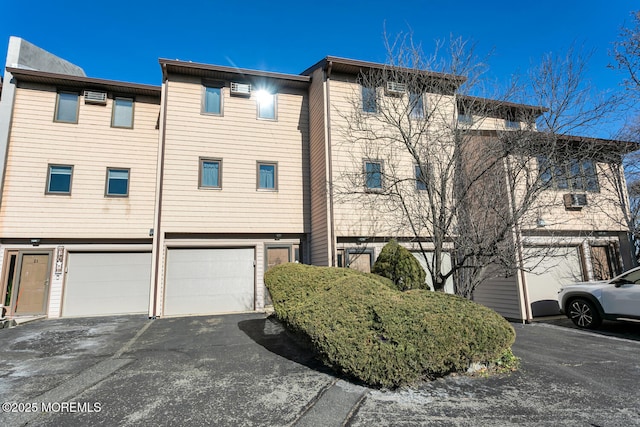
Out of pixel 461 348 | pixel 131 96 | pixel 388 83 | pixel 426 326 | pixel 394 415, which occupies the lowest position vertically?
pixel 394 415

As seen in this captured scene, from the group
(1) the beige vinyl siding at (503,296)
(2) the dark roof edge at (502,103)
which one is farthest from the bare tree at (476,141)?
(1) the beige vinyl siding at (503,296)

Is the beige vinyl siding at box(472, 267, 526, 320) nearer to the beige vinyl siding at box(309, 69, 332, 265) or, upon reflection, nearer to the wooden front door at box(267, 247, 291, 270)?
the beige vinyl siding at box(309, 69, 332, 265)

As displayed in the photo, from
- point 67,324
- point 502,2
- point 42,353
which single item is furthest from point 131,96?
point 502,2

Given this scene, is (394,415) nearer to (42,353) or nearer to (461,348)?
(461,348)

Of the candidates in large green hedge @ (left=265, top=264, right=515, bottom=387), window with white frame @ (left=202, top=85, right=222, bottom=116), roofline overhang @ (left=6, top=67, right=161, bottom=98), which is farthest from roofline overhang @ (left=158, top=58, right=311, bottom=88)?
large green hedge @ (left=265, top=264, right=515, bottom=387)

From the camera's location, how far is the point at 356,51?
886 cm

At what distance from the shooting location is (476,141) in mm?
6141

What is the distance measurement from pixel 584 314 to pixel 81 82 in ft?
50.7

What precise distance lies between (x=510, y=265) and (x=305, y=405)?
3.90 metres

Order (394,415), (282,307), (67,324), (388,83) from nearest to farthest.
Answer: (394,415) < (282,307) < (388,83) < (67,324)

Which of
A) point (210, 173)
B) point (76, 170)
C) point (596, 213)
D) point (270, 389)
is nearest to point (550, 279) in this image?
point (596, 213)

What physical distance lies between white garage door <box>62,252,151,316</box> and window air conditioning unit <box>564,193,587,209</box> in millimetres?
13156

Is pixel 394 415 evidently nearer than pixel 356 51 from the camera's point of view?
Yes

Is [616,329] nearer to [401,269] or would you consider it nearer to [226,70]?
[401,269]
